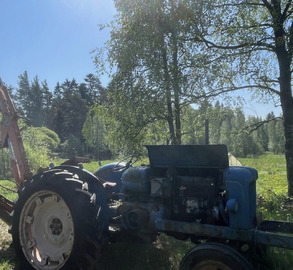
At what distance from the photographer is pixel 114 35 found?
9.00m

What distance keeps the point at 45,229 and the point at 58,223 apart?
0.79 feet

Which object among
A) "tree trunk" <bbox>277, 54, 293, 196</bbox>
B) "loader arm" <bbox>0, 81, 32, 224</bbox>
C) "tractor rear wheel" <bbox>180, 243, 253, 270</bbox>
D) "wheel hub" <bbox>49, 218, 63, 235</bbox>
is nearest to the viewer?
"tractor rear wheel" <bbox>180, 243, 253, 270</bbox>

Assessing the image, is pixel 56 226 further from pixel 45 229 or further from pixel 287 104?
pixel 287 104

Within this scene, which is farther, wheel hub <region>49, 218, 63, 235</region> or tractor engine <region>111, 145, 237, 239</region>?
wheel hub <region>49, 218, 63, 235</region>

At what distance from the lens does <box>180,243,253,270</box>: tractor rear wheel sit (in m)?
3.07

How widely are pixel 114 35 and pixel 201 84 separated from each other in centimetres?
286

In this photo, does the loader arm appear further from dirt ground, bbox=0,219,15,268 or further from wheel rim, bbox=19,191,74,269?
wheel rim, bbox=19,191,74,269

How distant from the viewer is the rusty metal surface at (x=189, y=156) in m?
3.74

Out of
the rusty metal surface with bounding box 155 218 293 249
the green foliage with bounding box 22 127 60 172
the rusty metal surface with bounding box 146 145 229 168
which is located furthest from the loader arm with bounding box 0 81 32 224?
the green foliage with bounding box 22 127 60 172

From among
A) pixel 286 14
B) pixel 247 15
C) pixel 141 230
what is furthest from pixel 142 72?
pixel 141 230

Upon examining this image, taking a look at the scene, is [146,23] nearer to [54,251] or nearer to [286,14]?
[286,14]

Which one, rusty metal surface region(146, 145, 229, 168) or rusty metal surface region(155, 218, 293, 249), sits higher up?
rusty metal surface region(146, 145, 229, 168)

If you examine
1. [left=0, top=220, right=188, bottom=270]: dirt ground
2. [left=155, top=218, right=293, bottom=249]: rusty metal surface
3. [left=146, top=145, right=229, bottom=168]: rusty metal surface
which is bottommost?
[left=0, top=220, right=188, bottom=270]: dirt ground

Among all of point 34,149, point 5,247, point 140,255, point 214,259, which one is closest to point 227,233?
point 214,259
